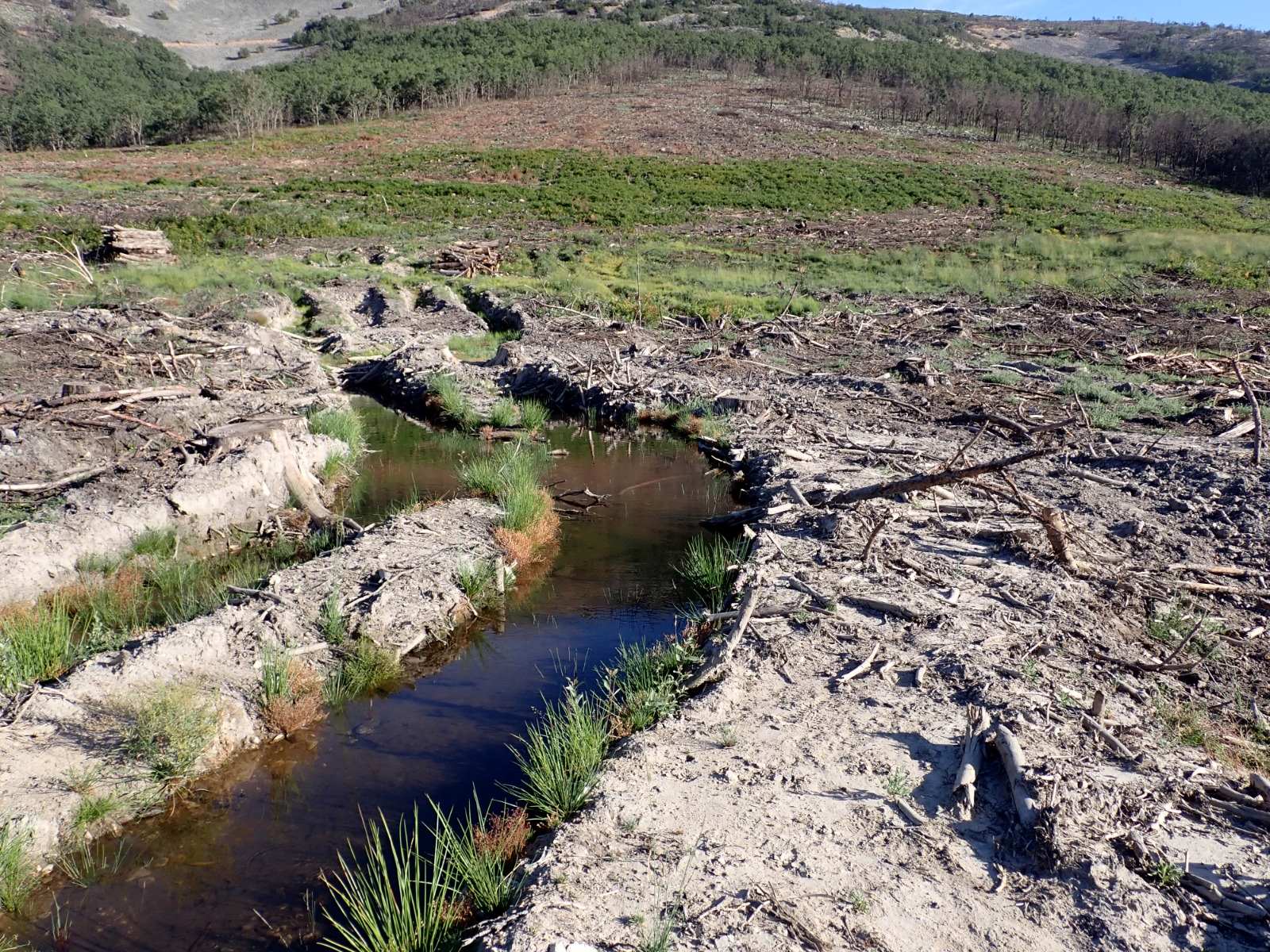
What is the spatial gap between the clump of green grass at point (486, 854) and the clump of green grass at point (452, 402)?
34.1ft

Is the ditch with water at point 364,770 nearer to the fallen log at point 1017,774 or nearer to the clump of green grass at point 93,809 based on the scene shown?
the clump of green grass at point 93,809

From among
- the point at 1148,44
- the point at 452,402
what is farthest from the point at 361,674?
the point at 1148,44

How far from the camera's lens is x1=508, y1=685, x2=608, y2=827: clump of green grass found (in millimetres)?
5523

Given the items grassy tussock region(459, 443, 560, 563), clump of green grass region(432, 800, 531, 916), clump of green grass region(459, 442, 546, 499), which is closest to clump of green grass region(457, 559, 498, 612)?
grassy tussock region(459, 443, 560, 563)

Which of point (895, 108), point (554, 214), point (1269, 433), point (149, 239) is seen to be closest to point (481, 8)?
point (895, 108)

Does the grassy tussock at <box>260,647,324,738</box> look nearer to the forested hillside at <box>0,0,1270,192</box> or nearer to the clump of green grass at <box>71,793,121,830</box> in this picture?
the clump of green grass at <box>71,793,121,830</box>

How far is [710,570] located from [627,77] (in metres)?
110

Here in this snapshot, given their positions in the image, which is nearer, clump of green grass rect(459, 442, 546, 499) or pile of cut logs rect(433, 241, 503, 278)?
clump of green grass rect(459, 442, 546, 499)

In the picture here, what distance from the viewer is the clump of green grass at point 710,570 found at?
895 centimetres

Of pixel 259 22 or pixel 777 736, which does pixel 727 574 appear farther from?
pixel 259 22

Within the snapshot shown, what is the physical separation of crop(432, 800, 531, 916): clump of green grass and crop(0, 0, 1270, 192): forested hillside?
269 ft

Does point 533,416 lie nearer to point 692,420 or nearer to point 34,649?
point 692,420

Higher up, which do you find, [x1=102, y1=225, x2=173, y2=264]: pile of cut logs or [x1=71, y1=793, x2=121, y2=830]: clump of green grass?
[x1=102, y1=225, x2=173, y2=264]: pile of cut logs

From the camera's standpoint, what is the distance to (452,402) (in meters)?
15.9
